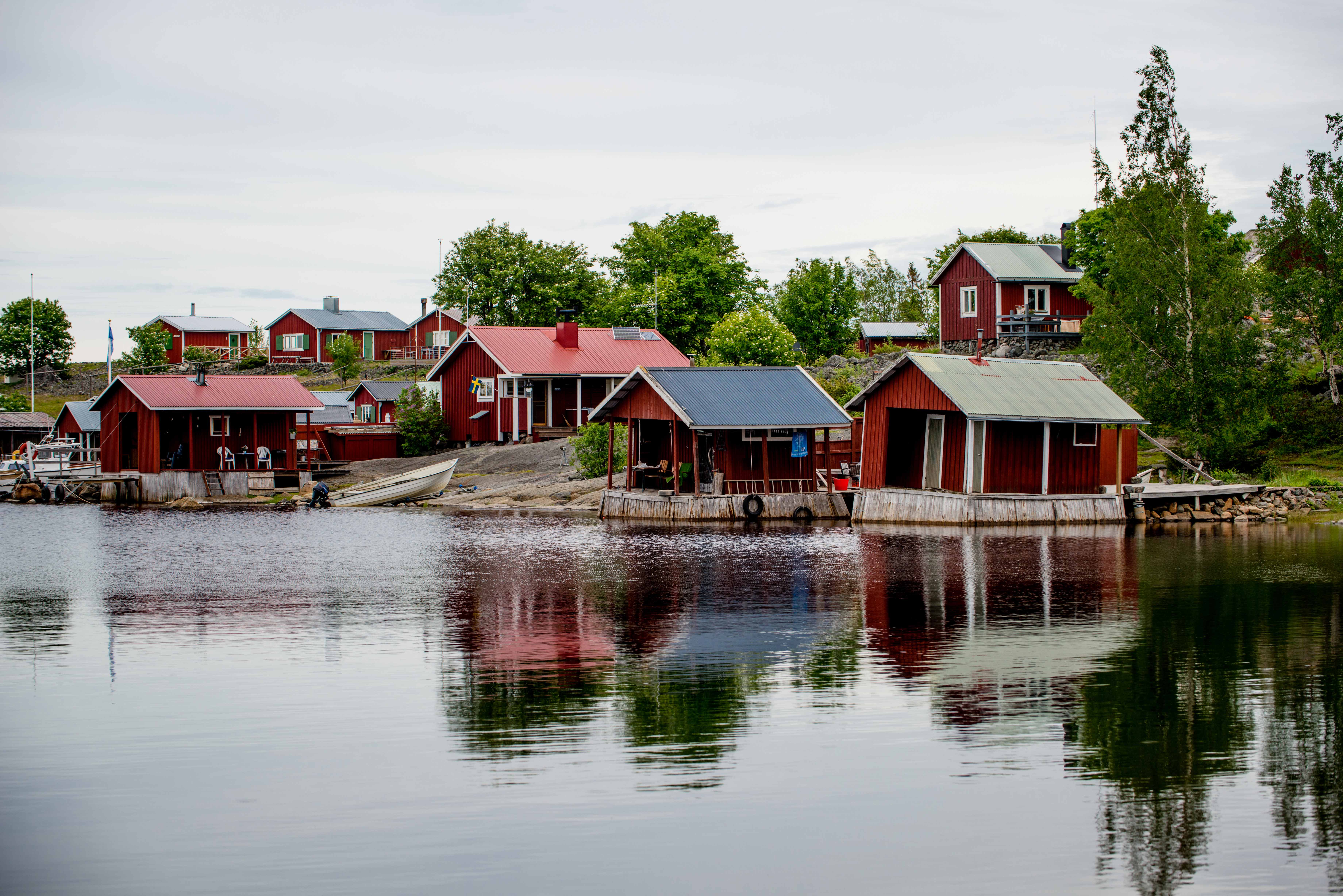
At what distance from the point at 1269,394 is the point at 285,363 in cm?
7503

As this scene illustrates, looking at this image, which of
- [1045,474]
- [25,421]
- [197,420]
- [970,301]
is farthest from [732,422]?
[25,421]

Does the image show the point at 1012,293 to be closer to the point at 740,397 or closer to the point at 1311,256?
the point at 1311,256

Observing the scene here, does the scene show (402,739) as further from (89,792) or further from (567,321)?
(567,321)

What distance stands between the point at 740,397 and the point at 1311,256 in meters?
24.0

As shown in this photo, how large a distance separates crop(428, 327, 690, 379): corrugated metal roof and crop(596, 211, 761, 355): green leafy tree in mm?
7454

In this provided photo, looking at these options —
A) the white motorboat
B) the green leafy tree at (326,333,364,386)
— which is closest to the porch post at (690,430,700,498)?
the white motorboat

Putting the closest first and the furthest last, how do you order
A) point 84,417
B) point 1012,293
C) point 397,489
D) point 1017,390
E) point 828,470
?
point 1017,390
point 828,470
point 397,489
point 1012,293
point 84,417

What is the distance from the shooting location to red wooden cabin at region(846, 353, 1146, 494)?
38938 mm

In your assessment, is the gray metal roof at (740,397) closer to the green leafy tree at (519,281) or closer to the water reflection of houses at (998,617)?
the water reflection of houses at (998,617)

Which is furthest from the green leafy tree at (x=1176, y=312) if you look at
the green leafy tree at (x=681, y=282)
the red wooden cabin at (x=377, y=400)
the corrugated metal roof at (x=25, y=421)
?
the corrugated metal roof at (x=25, y=421)

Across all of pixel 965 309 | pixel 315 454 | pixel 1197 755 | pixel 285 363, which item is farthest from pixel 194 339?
pixel 1197 755

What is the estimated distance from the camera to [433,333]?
9731 centimetres

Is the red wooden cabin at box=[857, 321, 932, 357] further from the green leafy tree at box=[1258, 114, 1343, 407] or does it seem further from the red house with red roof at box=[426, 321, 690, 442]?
the green leafy tree at box=[1258, 114, 1343, 407]

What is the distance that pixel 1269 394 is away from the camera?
45.1 meters
